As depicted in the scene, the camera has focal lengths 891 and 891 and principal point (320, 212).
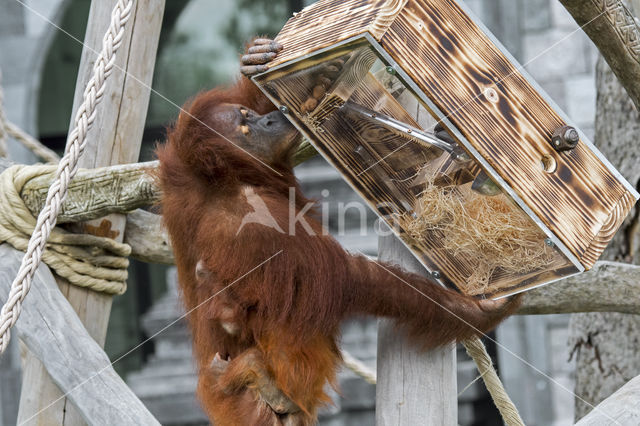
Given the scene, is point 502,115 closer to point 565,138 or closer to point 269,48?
point 565,138

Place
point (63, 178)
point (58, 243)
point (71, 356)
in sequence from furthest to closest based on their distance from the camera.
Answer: point (58, 243), point (71, 356), point (63, 178)

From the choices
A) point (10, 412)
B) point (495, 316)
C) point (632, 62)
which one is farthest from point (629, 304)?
point (10, 412)

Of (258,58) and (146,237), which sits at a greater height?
(258,58)

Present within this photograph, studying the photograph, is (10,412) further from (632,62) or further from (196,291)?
(632,62)

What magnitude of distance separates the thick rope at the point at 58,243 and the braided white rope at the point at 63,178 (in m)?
0.91

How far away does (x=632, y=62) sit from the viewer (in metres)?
2.46

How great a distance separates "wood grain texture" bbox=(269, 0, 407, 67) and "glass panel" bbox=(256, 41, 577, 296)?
4 cm

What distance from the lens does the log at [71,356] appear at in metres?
2.67

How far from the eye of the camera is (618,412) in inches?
→ 88.0

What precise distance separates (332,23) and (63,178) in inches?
29.2

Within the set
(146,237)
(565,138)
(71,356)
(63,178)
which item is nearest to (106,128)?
(146,237)

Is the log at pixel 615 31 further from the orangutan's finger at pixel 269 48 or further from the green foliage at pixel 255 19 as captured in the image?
the green foliage at pixel 255 19

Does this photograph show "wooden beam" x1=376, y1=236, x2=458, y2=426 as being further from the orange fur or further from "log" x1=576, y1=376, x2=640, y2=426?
"log" x1=576, y1=376, x2=640, y2=426

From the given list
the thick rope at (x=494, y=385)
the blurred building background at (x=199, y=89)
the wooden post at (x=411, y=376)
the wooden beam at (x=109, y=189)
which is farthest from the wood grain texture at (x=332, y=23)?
the blurred building background at (x=199, y=89)
